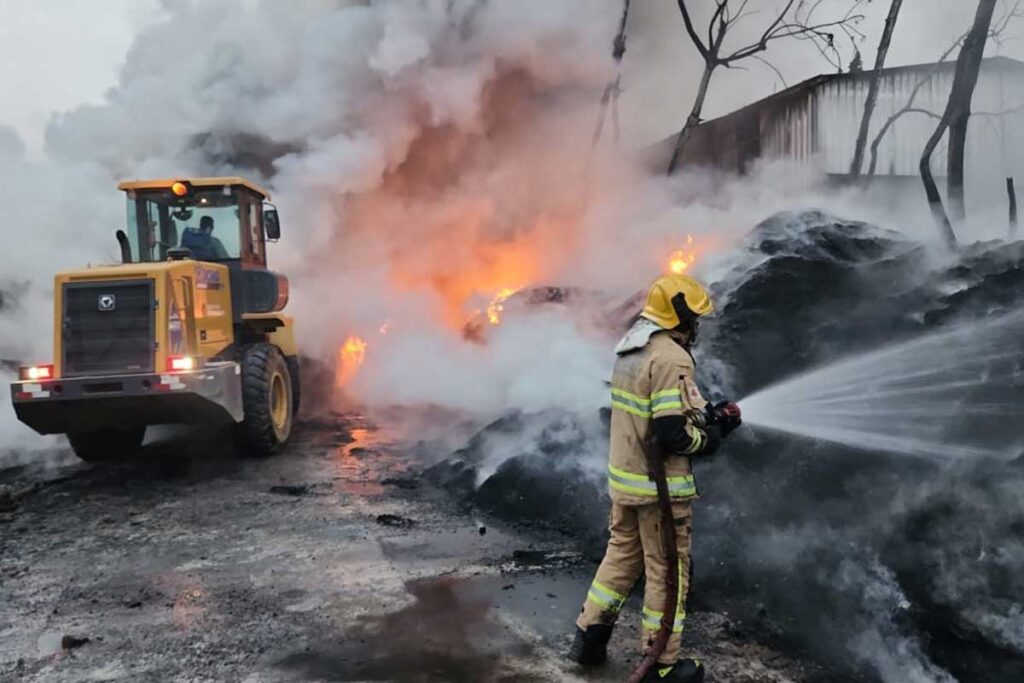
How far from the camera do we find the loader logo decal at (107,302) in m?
7.16

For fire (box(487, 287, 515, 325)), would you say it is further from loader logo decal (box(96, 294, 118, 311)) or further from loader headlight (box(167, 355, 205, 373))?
loader logo decal (box(96, 294, 118, 311))

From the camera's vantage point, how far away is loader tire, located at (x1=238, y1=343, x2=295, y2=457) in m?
8.00

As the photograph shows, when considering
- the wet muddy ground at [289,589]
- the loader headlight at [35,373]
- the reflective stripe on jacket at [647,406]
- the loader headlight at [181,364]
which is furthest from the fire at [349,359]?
the reflective stripe on jacket at [647,406]

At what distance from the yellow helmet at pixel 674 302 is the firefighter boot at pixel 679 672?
1.46 m

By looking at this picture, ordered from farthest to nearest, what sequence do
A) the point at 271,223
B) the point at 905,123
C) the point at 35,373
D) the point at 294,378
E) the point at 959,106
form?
the point at 905,123, the point at 294,378, the point at 959,106, the point at 271,223, the point at 35,373

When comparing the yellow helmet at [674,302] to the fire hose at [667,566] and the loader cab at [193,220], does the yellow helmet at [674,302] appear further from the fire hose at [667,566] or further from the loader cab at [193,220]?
the loader cab at [193,220]

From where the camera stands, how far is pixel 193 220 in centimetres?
880

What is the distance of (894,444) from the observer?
5.45m

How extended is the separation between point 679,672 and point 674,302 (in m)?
1.60

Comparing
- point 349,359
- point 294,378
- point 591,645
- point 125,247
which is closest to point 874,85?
point 349,359

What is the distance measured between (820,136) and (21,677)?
1667cm

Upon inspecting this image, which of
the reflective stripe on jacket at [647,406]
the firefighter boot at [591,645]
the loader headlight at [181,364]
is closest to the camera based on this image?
the reflective stripe on jacket at [647,406]

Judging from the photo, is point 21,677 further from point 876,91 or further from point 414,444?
point 876,91

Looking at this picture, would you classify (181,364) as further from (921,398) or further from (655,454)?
(921,398)
